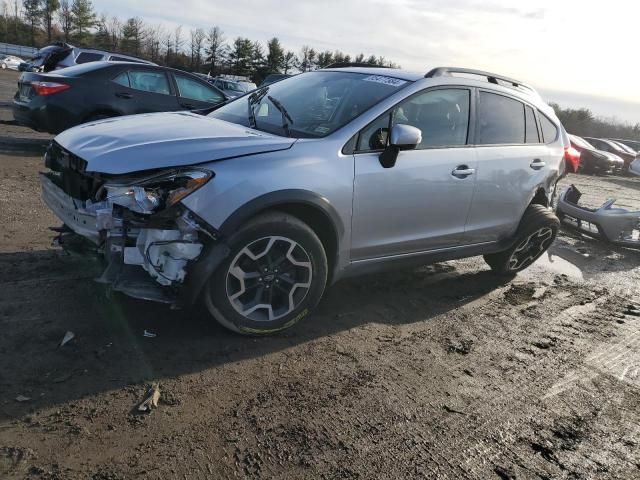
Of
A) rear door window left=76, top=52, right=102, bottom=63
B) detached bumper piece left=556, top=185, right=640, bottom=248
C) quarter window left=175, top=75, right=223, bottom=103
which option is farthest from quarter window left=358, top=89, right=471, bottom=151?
rear door window left=76, top=52, right=102, bottom=63

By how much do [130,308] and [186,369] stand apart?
85 cm

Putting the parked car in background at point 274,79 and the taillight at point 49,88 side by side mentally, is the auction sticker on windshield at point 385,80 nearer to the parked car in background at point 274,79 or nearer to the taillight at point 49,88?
the parked car in background at point 274,79

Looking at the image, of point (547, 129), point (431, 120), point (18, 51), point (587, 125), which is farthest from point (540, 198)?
point (18, 51)

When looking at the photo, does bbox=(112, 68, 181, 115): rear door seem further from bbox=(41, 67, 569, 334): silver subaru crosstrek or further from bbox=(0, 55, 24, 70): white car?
bbox=(0, 55, 24, 70): white car

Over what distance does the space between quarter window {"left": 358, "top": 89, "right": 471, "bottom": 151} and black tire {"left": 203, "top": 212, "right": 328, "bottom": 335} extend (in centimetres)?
83

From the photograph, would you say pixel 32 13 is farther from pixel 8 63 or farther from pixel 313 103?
pixel 313 103

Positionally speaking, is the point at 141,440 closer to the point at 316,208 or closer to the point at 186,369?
the point at 186,369

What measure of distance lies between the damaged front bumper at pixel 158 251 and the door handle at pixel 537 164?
3373mm

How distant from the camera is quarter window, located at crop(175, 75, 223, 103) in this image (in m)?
9.37

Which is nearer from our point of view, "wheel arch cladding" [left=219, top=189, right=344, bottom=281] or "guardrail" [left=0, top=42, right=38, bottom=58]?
"wheel arch cladding" [left=219, top=189, right=344, bottom=281]

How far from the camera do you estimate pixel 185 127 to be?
3.83m

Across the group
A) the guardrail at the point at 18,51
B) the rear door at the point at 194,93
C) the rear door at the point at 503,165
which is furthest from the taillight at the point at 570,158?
the guardrail at the point at 18,51

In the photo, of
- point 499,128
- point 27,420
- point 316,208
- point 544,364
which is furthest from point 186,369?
point 499,128

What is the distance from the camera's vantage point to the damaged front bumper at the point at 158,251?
10.3ft
